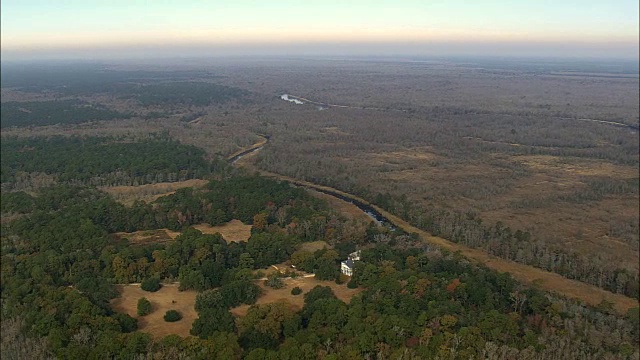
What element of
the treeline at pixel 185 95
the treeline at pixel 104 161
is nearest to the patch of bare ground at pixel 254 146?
the treeline at pixel 104 161

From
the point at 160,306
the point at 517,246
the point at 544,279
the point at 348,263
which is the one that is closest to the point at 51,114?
the point at 160,306

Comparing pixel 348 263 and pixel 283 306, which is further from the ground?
pixel 283 306

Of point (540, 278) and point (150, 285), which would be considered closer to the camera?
point (150, 285)

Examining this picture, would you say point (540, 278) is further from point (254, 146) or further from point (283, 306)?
point (254, 146)

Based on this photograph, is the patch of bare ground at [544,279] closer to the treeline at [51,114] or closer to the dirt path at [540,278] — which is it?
the dirt path at [540,278]

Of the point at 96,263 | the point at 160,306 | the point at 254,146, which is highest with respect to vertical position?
the point at 96,263

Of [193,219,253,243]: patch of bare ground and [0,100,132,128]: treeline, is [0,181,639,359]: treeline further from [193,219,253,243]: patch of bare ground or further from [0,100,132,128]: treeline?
[0,100,132,128]: treeline

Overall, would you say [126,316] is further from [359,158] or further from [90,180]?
[359,158]

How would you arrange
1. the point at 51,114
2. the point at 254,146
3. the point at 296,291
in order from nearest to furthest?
the point at 296,291 < the point at 254,146 < the point at 51,114
